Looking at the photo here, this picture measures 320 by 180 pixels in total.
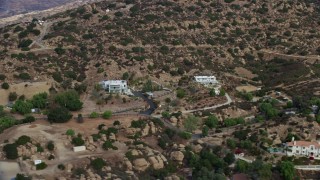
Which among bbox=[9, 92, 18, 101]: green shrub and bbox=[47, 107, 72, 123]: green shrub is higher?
bbox=[47, 107, 72, 123]: green shrub

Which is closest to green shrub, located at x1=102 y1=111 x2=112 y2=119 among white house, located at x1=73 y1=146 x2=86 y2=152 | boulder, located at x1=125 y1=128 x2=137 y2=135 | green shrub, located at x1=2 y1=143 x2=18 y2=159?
boulder, located at x1=125 y1=128 x2=137 y2=135

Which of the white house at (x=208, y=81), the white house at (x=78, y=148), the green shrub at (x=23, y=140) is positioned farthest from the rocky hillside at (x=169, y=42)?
the white house at (x=78, y=148)

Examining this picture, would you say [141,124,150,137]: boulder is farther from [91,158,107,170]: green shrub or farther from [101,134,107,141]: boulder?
[91,158,107,170]: green shrub

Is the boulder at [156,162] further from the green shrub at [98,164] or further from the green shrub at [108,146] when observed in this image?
the green shrub at [98,164]

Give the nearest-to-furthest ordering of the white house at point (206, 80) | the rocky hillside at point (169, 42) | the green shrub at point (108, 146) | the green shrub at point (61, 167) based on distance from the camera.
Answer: the green shrub at point (61, 167), the green shrub at point (108, 146), the white house at point (206, 80), the rocky hillside at point (169, 42)

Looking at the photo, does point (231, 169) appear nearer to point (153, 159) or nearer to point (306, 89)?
point (153, 159)

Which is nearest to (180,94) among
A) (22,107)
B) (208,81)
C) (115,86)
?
(208,81)

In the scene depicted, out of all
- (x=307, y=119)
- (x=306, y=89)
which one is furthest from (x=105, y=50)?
(x=307, y=119)
